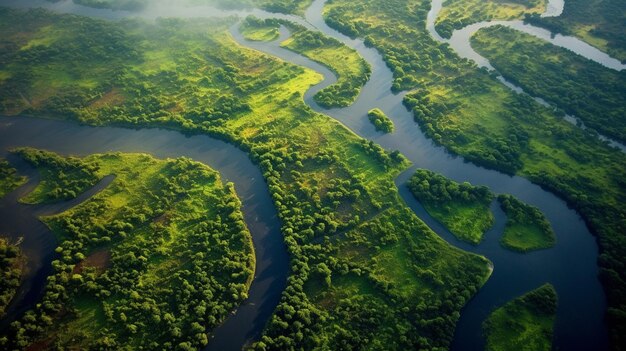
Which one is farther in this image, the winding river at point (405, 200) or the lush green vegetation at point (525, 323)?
the winding river at point (405, 200)

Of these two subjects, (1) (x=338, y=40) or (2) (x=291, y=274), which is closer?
(2) (x=291, y=274)

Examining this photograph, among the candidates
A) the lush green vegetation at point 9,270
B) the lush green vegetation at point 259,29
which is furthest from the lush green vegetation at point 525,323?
the lush green vegetation at point 259,29

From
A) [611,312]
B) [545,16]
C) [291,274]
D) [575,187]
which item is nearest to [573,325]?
[611,312]

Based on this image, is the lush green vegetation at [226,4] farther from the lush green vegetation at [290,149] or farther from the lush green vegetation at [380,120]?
the lush green vegetation at [380,120]

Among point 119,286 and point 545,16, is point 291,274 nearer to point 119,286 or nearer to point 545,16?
point 119,286

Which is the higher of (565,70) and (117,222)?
(565,70)

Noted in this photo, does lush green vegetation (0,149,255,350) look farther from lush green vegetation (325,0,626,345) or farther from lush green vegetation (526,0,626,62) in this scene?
lush green vegetation (526,0,626,62)

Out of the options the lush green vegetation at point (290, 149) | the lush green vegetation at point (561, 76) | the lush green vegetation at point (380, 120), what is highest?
the lush green vegetation at point (561, 76)
